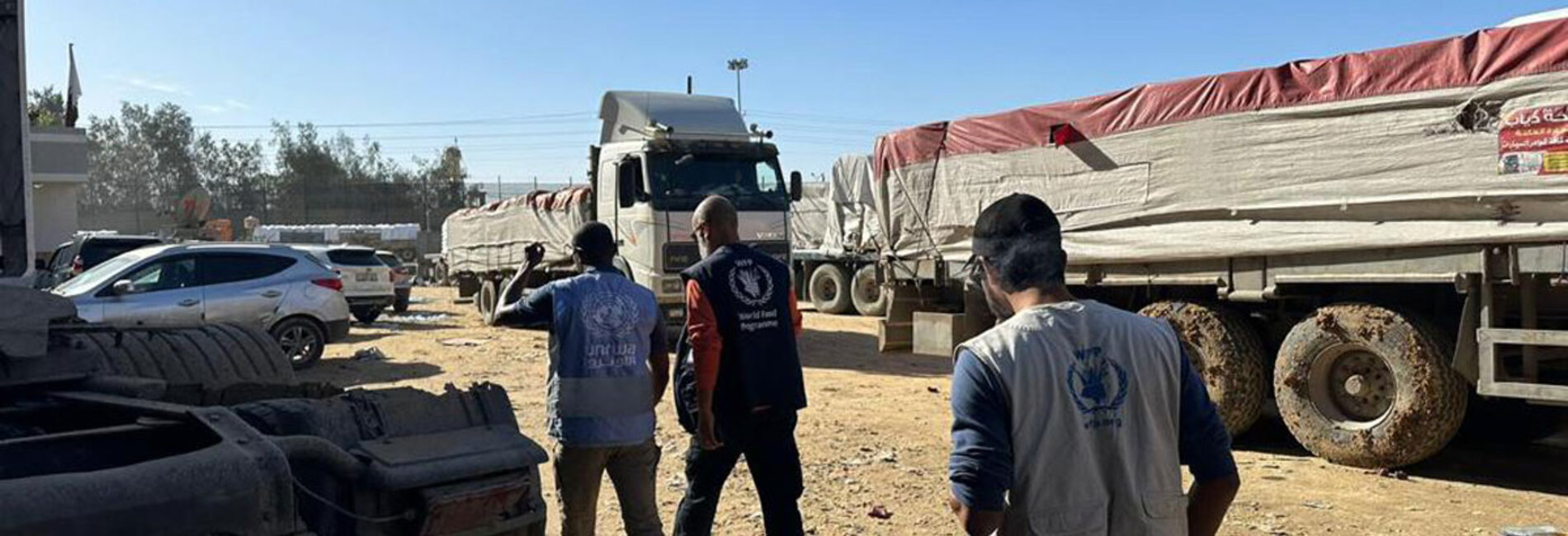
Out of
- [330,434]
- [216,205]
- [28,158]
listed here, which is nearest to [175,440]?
[330,434]

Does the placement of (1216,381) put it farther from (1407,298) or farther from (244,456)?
(244,456)

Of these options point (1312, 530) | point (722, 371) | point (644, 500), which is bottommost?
point (1312, 530)

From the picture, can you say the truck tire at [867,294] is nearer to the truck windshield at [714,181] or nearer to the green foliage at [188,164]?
the truck windshield at [714,181]

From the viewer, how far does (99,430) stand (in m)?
2.50

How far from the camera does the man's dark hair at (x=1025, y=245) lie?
2396mm

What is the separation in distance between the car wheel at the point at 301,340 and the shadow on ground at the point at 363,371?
5.5 inches

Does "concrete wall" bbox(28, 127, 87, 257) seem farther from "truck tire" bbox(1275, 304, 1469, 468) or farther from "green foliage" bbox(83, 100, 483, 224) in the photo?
"green foliage" bbox(83, 100, 483, 224)

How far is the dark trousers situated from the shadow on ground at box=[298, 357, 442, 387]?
892 centimetres

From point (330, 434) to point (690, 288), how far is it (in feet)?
6.34

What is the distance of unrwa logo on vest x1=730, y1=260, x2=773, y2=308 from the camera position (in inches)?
176

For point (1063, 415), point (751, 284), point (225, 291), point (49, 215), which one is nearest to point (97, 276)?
point (225, 291)

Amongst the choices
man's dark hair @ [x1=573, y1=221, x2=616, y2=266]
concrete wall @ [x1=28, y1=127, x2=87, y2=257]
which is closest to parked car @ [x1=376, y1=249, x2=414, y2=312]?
concrete wall @ [x1=28, y1=127, x2=87, y2=257]

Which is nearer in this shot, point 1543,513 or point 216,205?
point 1543,513

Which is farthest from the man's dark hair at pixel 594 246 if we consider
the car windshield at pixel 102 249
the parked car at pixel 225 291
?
the car windshield at pixel 102 249
